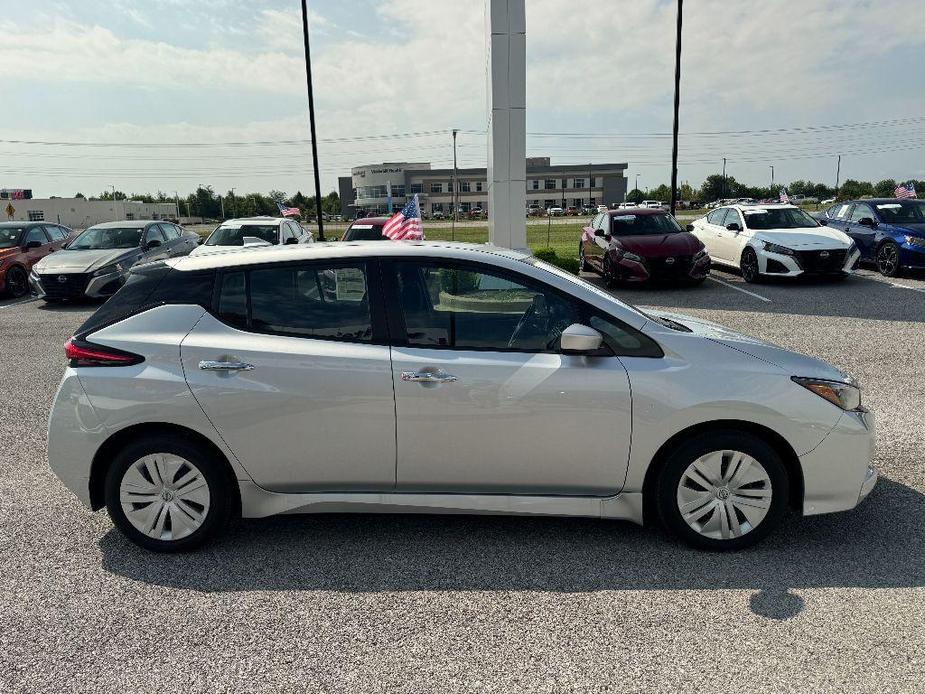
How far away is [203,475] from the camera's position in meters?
3.59

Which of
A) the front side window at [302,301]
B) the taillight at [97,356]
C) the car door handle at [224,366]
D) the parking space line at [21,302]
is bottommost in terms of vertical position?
the parking space line at [21,302]

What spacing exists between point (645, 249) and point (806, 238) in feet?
10.8

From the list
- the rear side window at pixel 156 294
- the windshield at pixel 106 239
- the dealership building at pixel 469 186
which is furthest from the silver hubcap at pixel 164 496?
the dealership building at pixel 469 186

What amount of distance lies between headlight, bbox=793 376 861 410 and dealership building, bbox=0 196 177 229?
88.9 m

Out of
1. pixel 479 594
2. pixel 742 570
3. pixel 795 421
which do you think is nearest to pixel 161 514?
pixel 479 594

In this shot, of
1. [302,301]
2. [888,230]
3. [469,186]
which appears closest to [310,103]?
[888,230]

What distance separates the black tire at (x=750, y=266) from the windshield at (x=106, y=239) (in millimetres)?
13013

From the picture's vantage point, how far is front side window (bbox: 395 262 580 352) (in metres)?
3.55

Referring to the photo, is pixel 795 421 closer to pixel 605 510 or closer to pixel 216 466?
pixel 605 510

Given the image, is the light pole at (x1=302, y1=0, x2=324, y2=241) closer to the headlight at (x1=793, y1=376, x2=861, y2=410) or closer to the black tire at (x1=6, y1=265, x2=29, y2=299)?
the black tire at (x1=6, y1=265, x2=29, y2=299)

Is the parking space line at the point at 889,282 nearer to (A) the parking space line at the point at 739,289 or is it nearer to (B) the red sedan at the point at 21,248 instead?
(A) the parking space line at the point at 739,289

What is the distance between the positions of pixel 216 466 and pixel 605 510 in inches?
79.9

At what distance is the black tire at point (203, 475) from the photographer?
3568 mm

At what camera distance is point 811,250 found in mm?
13586
